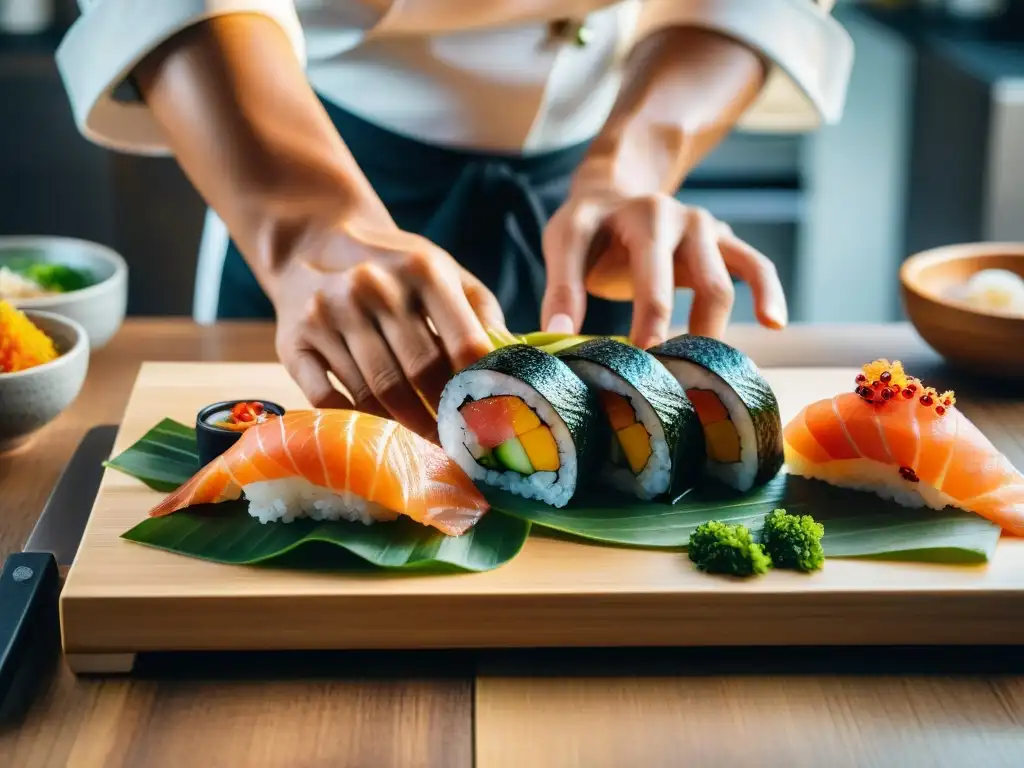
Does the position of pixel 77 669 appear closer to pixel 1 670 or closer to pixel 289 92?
pixel 1 670

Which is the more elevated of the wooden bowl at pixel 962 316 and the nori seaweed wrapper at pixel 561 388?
the nori seaweed wrapper at pixel 561 388

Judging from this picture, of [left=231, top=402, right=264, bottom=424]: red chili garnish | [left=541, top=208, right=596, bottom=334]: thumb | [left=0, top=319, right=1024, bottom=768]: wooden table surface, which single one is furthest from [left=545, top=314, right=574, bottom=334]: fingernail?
[left=0, top=319, right=1024, bottom=768]: wooden table surface

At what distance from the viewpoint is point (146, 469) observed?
5.07 ft

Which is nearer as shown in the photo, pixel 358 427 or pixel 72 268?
pixel 358 427

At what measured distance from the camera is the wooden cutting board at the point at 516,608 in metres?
1.24

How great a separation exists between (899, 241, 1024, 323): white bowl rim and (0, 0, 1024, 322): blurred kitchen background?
59.1 inches

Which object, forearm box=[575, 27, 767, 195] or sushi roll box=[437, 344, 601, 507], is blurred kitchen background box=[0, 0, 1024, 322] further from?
sushi roll box=[437, 344, 601, 507]

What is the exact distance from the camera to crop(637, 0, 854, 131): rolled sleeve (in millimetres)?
2104

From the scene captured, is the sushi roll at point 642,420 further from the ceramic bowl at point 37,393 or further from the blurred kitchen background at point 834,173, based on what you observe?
the blurred kitchen background at point 834,173

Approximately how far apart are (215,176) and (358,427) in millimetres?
534

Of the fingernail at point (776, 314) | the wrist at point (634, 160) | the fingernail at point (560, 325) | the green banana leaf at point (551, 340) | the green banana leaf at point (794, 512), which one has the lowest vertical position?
the green banana leaf at point (794, 512)

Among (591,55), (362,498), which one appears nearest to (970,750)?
(362,498)

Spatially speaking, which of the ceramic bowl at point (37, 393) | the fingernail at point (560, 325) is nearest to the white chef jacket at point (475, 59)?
the ceramic bowl at point (37, 393)

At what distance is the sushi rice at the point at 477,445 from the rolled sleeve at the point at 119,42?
70 centimetres
